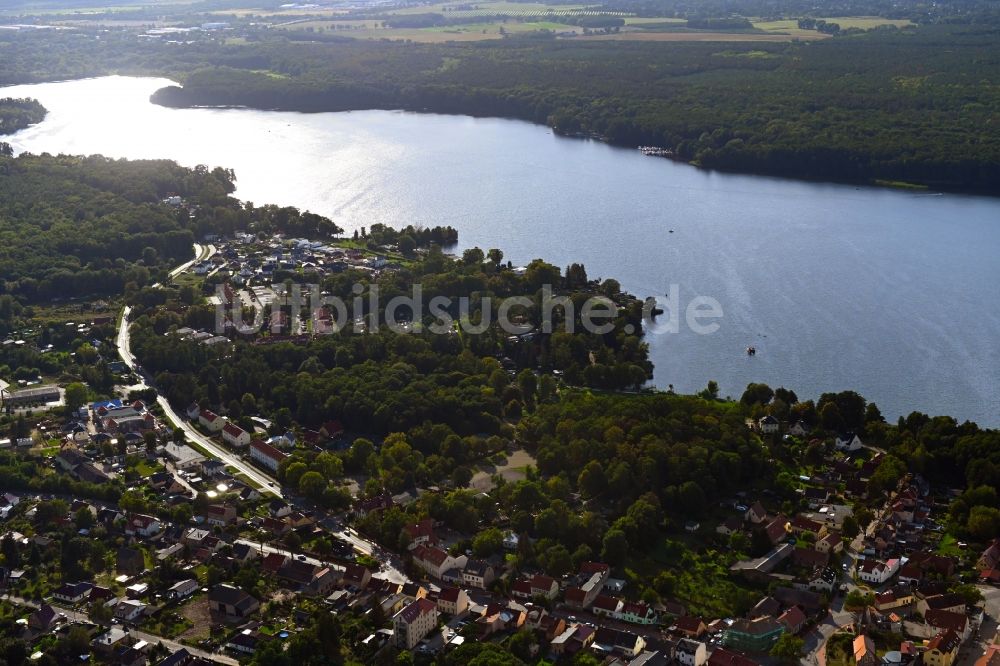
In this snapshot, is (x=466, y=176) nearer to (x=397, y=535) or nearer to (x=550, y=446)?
(x=550, y=446)

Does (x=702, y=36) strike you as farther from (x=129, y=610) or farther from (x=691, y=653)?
(x=129, y=610)

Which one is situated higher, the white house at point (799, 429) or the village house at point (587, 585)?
the white house at point (799, 429)

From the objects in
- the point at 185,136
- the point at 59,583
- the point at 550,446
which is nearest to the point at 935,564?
the point at 550,446

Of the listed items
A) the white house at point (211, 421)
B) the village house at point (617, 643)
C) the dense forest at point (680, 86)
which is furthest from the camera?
the dense forest at point (680, 86)

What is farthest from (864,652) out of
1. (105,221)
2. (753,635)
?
(105,221)

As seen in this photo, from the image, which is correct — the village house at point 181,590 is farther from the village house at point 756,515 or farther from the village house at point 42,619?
the village house at point 756,515

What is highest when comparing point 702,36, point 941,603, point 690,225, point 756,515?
point 702,36

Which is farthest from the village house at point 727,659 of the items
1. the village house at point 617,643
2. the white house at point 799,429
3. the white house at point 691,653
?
the white house at point 799,429
